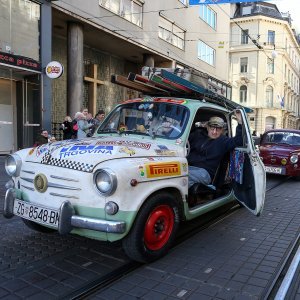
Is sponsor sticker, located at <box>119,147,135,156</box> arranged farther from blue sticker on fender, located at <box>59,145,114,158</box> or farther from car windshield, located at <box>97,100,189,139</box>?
car windshield, located at <box>97,100,189,139</box>

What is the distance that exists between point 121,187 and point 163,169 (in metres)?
0.69

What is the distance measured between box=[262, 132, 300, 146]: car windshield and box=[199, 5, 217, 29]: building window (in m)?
15.5

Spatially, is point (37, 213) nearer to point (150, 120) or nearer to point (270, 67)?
point (150, 120)

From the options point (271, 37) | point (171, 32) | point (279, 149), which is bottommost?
point (279, 149)

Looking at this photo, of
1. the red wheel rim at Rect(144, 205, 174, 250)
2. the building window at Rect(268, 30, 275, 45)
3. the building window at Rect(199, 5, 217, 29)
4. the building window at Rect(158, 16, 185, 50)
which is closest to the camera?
the red wheel rim at Rect(144, 205, 174, 250)

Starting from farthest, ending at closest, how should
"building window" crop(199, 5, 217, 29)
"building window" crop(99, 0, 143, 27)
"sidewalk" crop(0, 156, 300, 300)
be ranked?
"building window" crop(199, 5, 217, 29)
"building window" crop(99, 0, 143, 27)
"sidewalk" crop(0, 156, 300, 300)

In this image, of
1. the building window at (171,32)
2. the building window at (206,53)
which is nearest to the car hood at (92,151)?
the building window at (171,32)

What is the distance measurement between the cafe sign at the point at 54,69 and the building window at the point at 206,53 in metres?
14.3

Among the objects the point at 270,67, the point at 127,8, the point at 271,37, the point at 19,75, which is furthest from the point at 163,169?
the point at 271,37

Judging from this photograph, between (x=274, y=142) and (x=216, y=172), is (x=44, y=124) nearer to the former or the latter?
(x=274, y=142)

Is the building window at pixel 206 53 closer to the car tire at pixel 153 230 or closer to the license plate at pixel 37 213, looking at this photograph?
the car tire at pixel 153 230

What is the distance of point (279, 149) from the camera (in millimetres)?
11023

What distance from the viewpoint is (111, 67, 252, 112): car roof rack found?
18.0ft

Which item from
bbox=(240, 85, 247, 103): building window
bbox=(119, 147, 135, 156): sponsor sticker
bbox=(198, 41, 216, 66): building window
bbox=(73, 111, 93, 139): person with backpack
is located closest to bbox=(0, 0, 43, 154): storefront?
bbox=(73, 111, 93, 139): person with backpack
